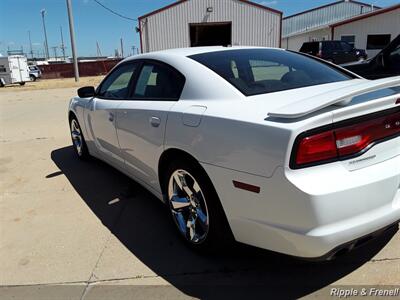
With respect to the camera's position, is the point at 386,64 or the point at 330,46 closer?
the point at 386,64

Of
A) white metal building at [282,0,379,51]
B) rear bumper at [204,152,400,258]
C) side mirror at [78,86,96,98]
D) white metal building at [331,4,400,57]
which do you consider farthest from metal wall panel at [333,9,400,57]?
rear bumper at [204,152,400,258]

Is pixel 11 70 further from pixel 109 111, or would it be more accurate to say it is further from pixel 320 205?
pixel 320 205

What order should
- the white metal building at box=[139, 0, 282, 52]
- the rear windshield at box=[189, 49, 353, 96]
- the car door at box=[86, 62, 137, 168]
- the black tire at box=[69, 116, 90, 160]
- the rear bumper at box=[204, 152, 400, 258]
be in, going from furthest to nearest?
the white metal building at box=[139, 0, 282, 52] < the black tire at box=[69, 116, 90, 160] < the car door at box=[86, 62, 137, 168] < the rear windshield at box=[189, 49, 353, 96] < the rear bumper at box=[204, 152, 400, 258]

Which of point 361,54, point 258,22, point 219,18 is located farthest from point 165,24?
point 361,54

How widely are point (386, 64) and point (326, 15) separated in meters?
43.8

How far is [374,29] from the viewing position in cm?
3012

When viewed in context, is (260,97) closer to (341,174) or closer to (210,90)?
(210,90)

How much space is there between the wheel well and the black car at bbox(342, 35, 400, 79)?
175 inches

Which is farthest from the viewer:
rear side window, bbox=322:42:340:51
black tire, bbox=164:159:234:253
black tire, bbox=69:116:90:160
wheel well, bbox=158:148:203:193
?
rear side window, bbox=322:42:340:51

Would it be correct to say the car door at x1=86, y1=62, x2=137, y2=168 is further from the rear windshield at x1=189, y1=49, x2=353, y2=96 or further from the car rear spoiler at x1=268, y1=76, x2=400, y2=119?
the car rear spoiler at x1=268, y1=76, x2=400, y2=119

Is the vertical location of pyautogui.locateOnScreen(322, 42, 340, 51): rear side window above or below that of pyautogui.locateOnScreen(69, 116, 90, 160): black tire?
above

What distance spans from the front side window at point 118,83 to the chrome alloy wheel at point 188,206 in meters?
1.30

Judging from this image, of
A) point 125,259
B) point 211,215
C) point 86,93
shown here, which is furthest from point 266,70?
point 86,93

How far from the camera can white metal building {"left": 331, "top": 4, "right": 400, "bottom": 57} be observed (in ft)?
95.5
